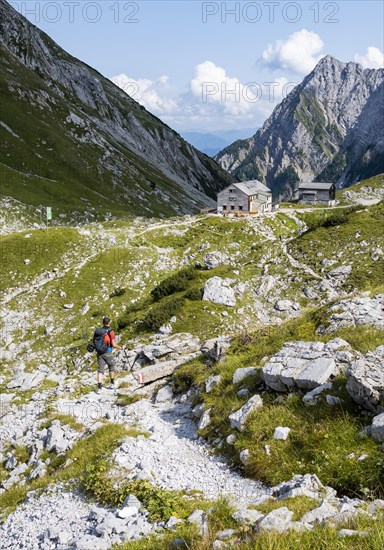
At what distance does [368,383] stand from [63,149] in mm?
138087

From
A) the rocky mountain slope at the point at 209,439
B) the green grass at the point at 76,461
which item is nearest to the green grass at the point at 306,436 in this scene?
the rocky mountain slope at the point at 209,439

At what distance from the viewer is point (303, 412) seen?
1146 centimetres

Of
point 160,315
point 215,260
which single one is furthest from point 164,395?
point 215,260

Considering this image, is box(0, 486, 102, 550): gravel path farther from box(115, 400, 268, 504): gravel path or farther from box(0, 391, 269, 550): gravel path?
box(115, 400, 268, 504): gravel path

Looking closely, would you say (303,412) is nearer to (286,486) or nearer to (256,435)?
(256,435)

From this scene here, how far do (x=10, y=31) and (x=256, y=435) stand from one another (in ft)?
676

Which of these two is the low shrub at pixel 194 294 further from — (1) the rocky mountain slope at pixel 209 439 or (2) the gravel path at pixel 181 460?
(2) the gravel path at pixel 181 460

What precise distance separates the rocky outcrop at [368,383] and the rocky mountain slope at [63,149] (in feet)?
317

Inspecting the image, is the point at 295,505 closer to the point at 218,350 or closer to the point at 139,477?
the point at 139,477

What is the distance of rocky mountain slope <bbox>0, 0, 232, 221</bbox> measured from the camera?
113m

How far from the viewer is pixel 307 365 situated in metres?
13.0

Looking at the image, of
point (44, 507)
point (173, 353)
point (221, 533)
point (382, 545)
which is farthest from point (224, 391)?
point (173, 353)

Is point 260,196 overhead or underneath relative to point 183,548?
overhead

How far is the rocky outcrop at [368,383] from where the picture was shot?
33.2ft
